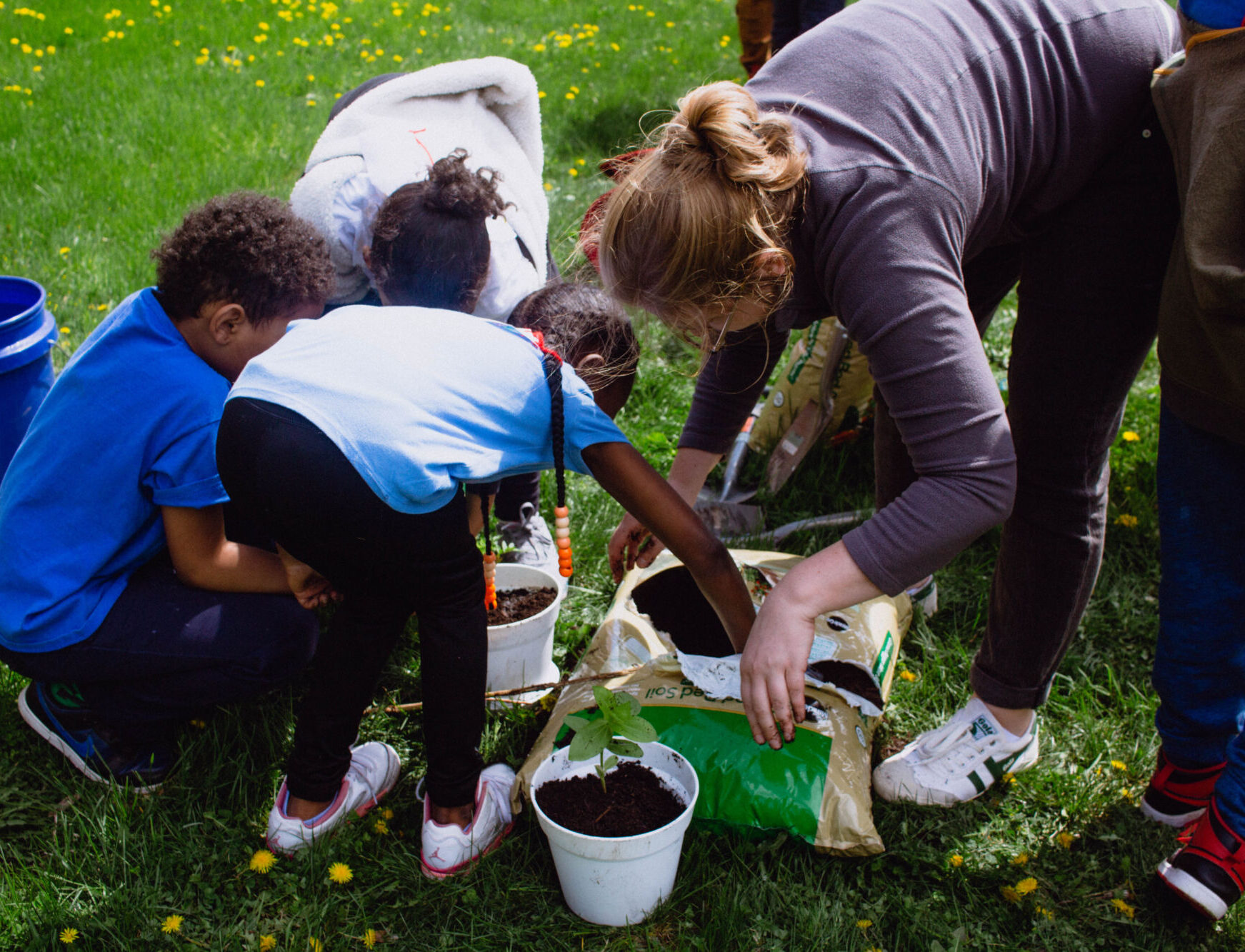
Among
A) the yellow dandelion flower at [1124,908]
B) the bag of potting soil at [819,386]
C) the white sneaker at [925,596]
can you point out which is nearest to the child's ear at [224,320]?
the bag of potting soil at [819,386]

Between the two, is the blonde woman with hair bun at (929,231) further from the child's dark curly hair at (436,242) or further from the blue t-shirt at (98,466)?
the blue t-shirt at (98,466)

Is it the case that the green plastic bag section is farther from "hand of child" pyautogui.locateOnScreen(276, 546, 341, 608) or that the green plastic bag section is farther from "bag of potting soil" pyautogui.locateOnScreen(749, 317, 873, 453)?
"bag of potting soil" pyautogui.locateOnScreen(749, 317, 873, 453)

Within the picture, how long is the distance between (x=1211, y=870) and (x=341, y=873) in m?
1.33

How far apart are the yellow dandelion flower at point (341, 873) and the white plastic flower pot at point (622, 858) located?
0.32m

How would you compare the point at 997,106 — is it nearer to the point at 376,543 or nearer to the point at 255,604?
the point at 376,543

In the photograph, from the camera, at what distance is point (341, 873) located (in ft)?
4.91

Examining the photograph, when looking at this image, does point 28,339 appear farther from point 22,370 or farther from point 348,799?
point 348,799

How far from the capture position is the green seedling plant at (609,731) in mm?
1383

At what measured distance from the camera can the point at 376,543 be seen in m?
1.34

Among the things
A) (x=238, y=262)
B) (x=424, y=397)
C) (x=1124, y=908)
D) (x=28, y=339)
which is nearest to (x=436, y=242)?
(x=238, y=262)

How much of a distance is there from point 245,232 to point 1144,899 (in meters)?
1.87

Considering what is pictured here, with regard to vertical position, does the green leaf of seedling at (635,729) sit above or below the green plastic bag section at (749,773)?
above

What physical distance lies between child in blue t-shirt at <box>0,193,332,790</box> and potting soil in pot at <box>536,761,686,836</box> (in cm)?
55

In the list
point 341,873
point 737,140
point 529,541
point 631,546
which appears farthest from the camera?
point 529,541
